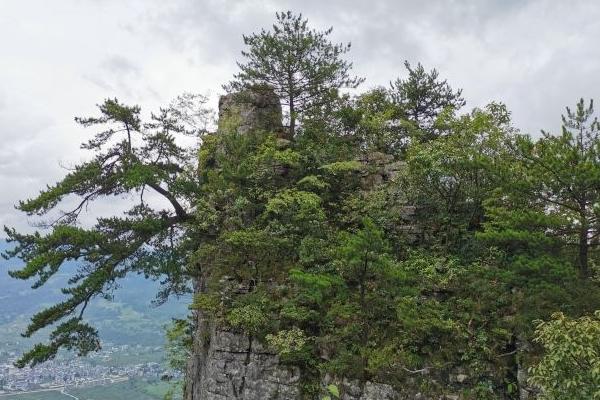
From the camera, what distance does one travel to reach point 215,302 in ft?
57.4

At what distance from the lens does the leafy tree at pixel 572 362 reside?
26.7 ft

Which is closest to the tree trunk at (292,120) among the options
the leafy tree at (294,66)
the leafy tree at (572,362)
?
the leafy tree at (294,66)

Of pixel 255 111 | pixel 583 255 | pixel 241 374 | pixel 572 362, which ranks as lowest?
pixel 241 374

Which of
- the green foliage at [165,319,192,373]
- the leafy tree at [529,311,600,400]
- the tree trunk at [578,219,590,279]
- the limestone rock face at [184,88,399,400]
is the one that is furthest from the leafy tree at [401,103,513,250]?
the green foliage at [165,319,192,373]

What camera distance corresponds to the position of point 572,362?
27.4 feet

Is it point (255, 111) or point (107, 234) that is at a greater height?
point (255, 111)

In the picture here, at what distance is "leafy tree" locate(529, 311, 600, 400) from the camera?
812cm

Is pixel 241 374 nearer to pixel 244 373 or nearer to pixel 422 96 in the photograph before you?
pixel 244 373

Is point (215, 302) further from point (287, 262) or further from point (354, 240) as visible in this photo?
point (354, 240)

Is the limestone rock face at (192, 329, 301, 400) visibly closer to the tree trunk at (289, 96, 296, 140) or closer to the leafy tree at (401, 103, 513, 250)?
the leafy tree at (401, 103, 513, 250)

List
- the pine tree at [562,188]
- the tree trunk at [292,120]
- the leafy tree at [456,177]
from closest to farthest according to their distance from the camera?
the pine tree at [562,188], the leafy tree at [456,177], the tree trunk at [292,120]

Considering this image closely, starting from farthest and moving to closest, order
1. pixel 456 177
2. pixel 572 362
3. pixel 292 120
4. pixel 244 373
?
pixel 292 120 < pixel 456 177 < pixel 244 373 < pixel 572 362

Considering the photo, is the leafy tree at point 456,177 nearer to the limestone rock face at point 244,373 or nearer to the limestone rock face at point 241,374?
the limestone rock face at point 241,374

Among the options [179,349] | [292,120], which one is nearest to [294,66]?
[292,120]
